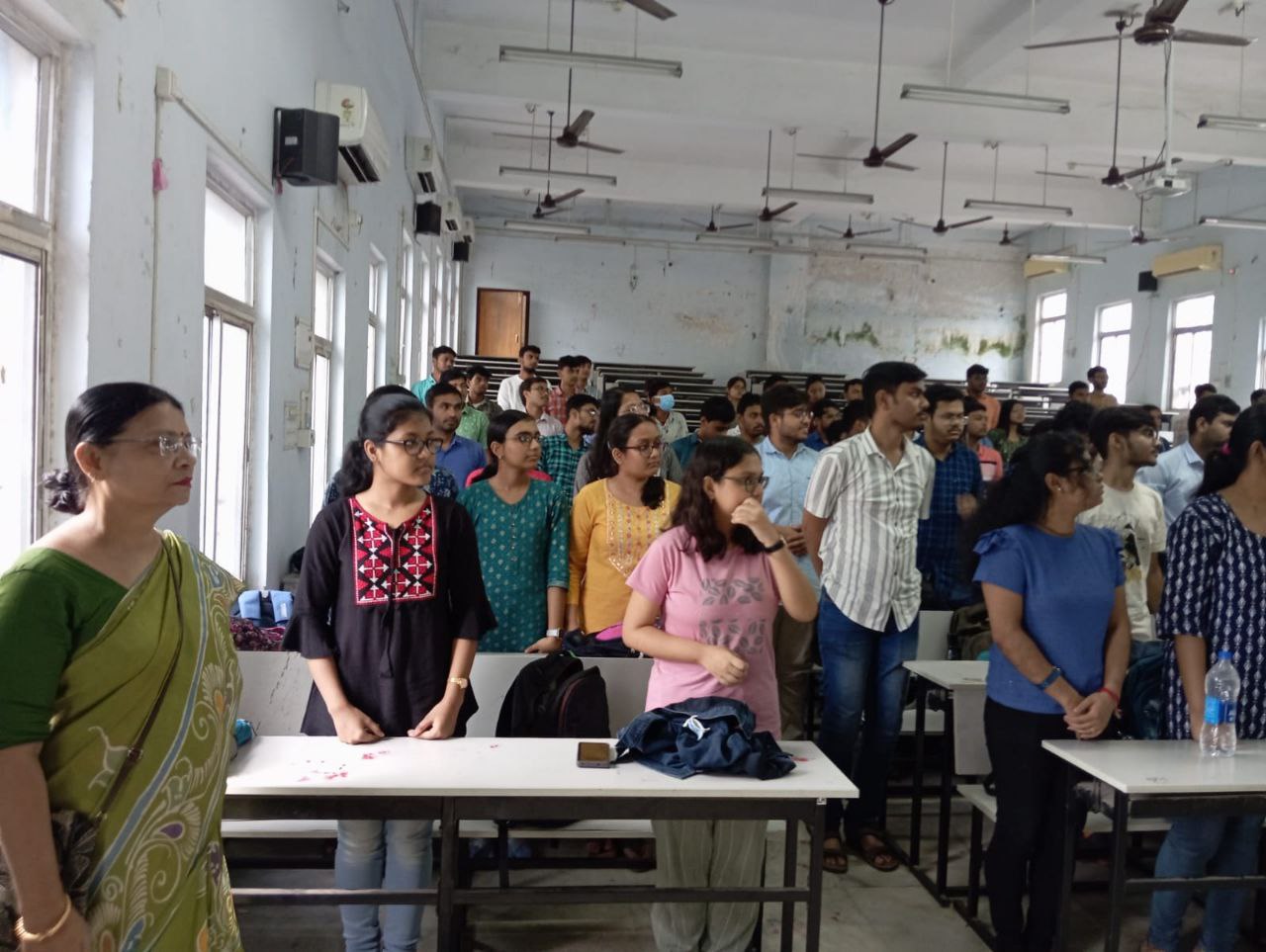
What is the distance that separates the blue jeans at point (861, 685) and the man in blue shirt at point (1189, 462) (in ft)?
6.72

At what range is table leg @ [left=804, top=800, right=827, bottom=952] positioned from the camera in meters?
2.03

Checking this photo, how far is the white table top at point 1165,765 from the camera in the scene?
7.00 ft

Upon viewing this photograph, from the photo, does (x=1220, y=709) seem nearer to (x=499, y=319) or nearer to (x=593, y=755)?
(x=593, y=755)

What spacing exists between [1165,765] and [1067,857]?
32 centimetres

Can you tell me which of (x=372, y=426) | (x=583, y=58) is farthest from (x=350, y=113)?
(x=372, y=426)

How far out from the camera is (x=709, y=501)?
233 cm

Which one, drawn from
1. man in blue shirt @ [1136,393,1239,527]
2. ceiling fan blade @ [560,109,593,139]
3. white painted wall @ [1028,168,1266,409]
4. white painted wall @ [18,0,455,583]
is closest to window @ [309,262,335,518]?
white painted wall @ [18,0,455,583]

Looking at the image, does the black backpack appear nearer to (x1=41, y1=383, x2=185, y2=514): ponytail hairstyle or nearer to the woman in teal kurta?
the woman in teal kurta

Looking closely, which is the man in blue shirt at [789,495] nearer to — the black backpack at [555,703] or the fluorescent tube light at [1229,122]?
the black backpack at [555,703]

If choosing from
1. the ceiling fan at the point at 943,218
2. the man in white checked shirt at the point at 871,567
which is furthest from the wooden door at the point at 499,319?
the man in white checked shirt at the point at 871,567

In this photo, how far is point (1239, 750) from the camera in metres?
2.35

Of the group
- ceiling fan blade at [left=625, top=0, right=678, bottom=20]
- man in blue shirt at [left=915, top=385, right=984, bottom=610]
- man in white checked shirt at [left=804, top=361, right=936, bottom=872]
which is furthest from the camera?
ceiling fan blade at [left=625, top=0, right=678, bottom=20]

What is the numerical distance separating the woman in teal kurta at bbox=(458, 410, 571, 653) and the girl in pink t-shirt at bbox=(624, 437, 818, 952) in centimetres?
81

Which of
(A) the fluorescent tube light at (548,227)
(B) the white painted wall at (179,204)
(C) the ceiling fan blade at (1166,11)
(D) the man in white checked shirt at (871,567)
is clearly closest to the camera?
(B) the white painted wall at (179,204)
